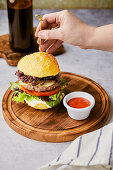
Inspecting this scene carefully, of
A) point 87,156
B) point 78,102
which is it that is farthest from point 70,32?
point 87,156

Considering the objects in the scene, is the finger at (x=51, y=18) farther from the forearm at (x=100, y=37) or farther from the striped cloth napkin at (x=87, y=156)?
the striped cloth napkin at (x=87, y=156)

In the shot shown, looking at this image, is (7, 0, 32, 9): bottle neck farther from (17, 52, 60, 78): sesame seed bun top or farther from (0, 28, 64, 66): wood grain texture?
(17, 52, 60, 78): sesame seed bun top

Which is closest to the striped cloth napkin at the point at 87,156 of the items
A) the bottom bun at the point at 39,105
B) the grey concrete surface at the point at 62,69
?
the grey concrete surface at the point at 62,69

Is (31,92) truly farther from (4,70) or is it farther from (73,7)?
(73,7)

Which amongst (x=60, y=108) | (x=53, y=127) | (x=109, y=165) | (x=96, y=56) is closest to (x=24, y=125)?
(x=53, y=127)

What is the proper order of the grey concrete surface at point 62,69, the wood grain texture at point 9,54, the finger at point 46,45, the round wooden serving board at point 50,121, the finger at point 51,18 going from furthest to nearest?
the wood grain texture at point 9,54
the finger at point 46,45
the finger at point 51,18
the round wooden serving board at point 50,121
the grey concrete surface at point 62,69

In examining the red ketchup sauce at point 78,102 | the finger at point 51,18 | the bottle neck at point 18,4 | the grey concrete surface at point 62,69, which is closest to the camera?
the grey concrete surface at point 62,69

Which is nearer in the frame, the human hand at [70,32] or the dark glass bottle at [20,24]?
the human hand at [70,32]

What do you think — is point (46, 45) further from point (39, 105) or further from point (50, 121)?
point (50, 121)

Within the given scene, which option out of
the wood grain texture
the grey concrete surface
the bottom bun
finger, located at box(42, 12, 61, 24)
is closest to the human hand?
finger, located at box(42, 12, 61, 24)
